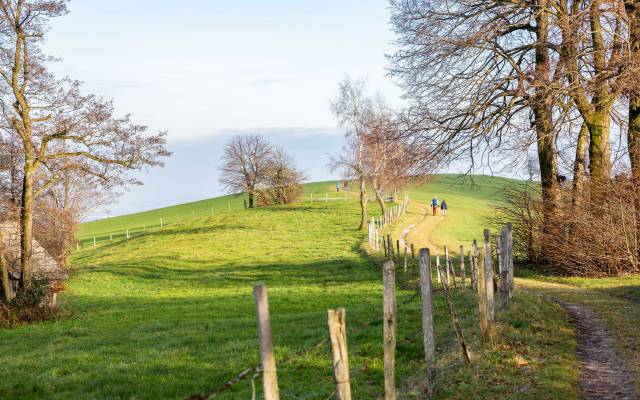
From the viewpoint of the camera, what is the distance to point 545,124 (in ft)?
85.6

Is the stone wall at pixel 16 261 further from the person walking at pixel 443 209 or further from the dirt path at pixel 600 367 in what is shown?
the person walking at pixel 443 209

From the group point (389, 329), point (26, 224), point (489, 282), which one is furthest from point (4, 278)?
point (389, 329)

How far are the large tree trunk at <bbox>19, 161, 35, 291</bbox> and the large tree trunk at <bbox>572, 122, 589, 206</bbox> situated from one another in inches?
955

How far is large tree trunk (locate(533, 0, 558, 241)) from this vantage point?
970 inches

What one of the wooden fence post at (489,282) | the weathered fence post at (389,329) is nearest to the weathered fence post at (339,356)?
the weathered fence post at (389,329)

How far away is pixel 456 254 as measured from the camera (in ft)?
125

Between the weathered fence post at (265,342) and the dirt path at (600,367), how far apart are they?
241 inches

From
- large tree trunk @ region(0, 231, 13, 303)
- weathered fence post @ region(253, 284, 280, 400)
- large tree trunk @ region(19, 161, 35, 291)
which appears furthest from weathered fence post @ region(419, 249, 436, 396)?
large tree trunk @ region(0, 231, 13, 303)

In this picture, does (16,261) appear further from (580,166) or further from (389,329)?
(580,166)

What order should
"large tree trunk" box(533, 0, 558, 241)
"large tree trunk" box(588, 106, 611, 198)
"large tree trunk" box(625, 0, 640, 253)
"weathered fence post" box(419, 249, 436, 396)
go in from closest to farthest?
"weathered fence post" box(419, 249, 436, 396)
"large tree trunk" box(625, 0, 640, 253)
"large tree trunk" box(533, 0, 558, 241)
"large tree trunk" box(588, 106, 611, 198)

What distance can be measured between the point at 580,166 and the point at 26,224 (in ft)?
83.1

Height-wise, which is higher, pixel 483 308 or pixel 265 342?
pixel 265 342

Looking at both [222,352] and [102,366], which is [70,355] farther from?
[222,352]

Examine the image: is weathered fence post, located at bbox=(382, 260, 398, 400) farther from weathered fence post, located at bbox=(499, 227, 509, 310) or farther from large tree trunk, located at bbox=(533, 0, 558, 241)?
large tree trunk, located at bbox=(533, 0, 558, 241)
